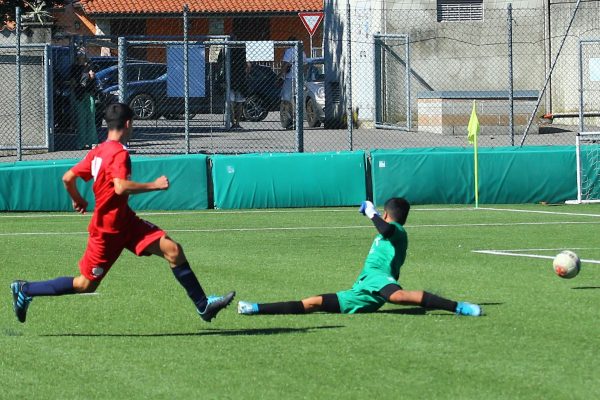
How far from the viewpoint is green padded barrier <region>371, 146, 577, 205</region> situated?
68.0 ft

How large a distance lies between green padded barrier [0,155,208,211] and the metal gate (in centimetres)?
1119

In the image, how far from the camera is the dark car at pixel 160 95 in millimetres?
31453

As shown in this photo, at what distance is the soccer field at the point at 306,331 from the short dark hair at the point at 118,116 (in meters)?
1.46

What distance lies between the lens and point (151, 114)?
3288 cm

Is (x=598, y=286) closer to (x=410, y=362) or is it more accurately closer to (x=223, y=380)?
(x=410, y=362)

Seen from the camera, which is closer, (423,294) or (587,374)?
(587,374)

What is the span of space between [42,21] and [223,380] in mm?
21060

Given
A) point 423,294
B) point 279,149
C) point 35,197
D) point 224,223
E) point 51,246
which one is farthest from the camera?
point 279,149

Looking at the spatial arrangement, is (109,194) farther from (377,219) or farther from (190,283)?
(377,219)

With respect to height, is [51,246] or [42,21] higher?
[42,21]

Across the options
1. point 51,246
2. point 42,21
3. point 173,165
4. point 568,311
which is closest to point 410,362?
point 568,311

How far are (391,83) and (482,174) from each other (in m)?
10.7

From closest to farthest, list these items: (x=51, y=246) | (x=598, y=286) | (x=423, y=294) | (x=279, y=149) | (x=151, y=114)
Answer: (x=423, y=294), (x=598, y=286), (x=51, y=246), (x=279, y=149), (x=151, y=114)

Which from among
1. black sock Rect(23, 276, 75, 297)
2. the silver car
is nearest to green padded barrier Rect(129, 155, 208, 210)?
black sock Rect(23, 276, 75, 297)
